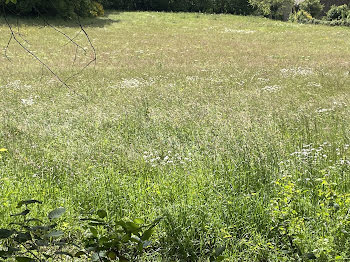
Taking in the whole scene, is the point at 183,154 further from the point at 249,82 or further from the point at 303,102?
the point at 249,82

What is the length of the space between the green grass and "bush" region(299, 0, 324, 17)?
55.9 meters

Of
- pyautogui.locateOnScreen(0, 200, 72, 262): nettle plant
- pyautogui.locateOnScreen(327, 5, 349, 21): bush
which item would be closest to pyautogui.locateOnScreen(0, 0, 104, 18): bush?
pyautogui.locateOnScreen(0, 200, 72, 262): nettle plant

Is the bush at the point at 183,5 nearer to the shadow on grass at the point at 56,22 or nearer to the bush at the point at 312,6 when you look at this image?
the shadow on grass at the point at 56,22

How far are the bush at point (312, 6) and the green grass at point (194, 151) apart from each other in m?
55.9

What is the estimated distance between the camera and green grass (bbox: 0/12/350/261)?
3.82 metres

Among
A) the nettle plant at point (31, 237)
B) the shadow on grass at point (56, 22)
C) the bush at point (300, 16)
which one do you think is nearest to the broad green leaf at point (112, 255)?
the nettle plant at point (31, 237)

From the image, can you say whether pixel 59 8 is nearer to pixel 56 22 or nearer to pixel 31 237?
pixel 56 22

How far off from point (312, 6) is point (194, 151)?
6851 centimetres

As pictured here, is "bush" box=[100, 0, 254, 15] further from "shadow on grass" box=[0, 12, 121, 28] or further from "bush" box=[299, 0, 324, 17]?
"bush" box=[299, 0, 324, 17]

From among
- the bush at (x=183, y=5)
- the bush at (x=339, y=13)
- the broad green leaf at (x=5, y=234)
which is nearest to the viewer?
the broad green leaf at (x=5, y=234)

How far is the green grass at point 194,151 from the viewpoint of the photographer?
382 centimetres

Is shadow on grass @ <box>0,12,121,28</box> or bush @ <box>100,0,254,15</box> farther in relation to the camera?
bush @ <box>100,0,254,15</box>

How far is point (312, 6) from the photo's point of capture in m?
65.8

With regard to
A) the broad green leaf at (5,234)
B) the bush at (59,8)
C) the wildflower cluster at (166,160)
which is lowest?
the wildflower cluster at (166,160)
